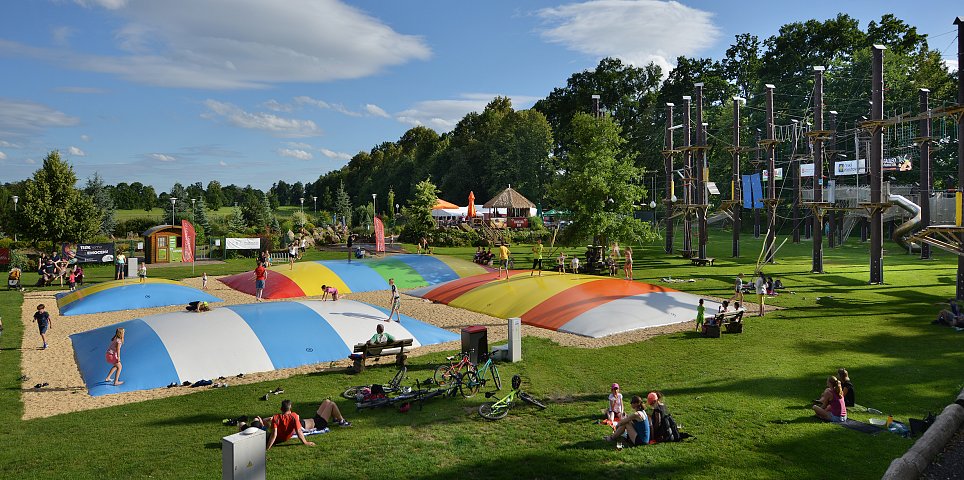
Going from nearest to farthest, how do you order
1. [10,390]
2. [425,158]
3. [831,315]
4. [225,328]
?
[10,390] < [225,328] < [831,315] < [425,158]

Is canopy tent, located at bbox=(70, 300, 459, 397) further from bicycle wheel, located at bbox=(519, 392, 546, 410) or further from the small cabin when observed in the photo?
the small cabin

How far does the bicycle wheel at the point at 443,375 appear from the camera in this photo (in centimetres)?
1384

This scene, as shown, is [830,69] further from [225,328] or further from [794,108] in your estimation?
[225,328]

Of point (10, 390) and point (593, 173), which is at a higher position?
point (593, 173)

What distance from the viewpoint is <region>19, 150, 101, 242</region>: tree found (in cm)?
3953

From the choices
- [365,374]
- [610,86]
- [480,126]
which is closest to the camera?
[365,374]

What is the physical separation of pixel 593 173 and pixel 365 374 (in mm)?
22883

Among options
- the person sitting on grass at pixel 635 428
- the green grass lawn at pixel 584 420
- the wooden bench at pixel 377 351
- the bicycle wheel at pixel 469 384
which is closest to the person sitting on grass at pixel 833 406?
the green grass lawn at pixel 584 420

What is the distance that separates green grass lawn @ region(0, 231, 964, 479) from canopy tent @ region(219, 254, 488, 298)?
11.6 metres

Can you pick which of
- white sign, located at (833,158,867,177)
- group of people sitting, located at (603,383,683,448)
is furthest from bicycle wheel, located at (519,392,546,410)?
white sign, located at (833,158,867,177)

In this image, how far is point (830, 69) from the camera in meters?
67.2

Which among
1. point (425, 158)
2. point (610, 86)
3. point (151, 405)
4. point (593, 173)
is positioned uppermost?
point (610, 86)

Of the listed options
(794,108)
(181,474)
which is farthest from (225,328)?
(794,108)

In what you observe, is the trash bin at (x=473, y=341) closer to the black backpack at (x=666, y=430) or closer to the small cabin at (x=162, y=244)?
the black backpack at (x=666, y=430)
